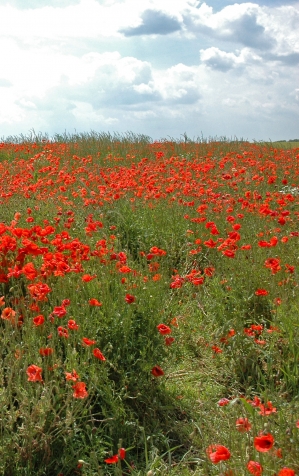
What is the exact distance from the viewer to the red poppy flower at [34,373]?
2.56 m

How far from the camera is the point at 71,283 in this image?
354cm

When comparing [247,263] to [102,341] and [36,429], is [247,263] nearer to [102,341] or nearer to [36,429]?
[102,341]

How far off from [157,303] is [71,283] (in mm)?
521

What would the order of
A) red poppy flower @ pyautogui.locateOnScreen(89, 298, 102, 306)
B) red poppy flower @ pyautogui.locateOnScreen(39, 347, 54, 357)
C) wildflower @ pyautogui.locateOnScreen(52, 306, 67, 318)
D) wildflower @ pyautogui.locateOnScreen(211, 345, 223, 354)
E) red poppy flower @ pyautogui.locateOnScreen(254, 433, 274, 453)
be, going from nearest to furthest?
1. red poppy flower @ pyautogui.locateOnScreen(254, 433, 274, 453)
2. red poppy flower @ pyautogui.locateOnScreen(39, 347, 54, 357)
3. wildflower @ pyautogui.locateOnScreen(52, 306, 67, 318)
4. red poppy flower @ pyautogui.locateOnScreen(89, 298, 102, 306)
5. wildflower @ pyautogui.locateOnScreen(211, 345, 223, 354)

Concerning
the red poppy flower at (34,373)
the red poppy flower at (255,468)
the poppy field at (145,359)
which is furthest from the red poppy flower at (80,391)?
the red poppy flower at (255,468)

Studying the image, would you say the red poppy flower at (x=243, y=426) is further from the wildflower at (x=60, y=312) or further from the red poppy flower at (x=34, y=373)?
the wildflower at (x=60, y=312)

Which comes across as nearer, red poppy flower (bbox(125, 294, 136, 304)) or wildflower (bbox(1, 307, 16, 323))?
wildflower (bbox(1, 307, 16, 323))

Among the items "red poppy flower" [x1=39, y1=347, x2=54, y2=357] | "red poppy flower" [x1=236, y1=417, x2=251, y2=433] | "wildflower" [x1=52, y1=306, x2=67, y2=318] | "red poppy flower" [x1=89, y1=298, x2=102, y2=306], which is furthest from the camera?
"red poppy flower" [x1=89, y1=298, x2=102, y2=306]

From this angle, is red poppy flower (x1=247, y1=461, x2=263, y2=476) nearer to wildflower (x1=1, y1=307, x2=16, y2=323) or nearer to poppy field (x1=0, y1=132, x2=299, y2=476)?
poppy field (x1=0, y1=132, x2=299, y2=476)

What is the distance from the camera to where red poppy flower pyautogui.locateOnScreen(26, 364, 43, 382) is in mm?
2561

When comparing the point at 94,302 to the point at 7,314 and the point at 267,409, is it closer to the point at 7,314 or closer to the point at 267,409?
the point at 7,314

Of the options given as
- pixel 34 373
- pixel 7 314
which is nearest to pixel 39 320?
pixel 7 314

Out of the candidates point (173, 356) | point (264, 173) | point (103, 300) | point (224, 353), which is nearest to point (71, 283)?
point (103, 300)

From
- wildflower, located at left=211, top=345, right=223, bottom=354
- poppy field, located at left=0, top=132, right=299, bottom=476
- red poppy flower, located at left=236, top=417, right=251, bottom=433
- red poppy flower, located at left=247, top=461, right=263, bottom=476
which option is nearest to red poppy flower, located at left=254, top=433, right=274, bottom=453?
poppy field, located at left=0, top=132, right=299, bottom=476
